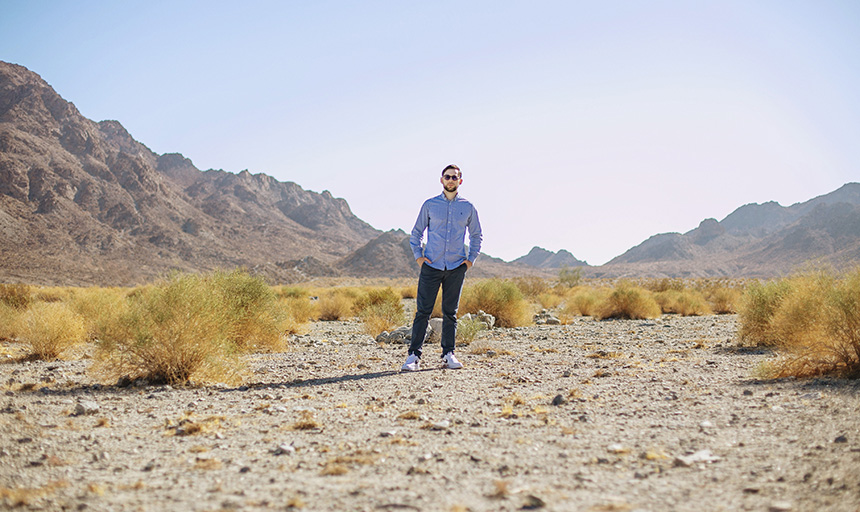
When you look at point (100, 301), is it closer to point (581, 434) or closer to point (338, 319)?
point (338, 319)

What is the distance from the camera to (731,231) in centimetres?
14625

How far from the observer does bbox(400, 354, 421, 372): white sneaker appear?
23.3ft

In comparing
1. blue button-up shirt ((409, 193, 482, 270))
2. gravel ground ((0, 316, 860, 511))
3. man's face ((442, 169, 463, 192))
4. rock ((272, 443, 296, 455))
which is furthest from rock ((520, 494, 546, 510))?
man's face ((442, 169, 463, 192))

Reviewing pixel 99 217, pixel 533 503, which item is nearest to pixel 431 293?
pixel 533 503

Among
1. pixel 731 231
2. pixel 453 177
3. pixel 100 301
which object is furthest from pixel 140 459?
pixel 731 231

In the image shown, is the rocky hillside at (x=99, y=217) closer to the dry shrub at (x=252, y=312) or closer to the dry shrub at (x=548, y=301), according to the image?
the dry shrub at (x=548, y=301)

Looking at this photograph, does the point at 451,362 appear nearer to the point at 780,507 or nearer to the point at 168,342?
the point at 168,342

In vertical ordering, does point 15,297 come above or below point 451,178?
below

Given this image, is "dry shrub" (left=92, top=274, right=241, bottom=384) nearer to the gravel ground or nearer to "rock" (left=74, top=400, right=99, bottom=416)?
the gravel ground

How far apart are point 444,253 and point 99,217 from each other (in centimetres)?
7346

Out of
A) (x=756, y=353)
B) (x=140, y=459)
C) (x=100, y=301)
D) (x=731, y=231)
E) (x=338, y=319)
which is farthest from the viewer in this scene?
(x=731, y=231)

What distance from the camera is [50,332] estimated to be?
8.65 meters

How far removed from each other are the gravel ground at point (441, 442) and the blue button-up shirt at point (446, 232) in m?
1.51

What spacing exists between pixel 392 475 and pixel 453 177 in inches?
188
